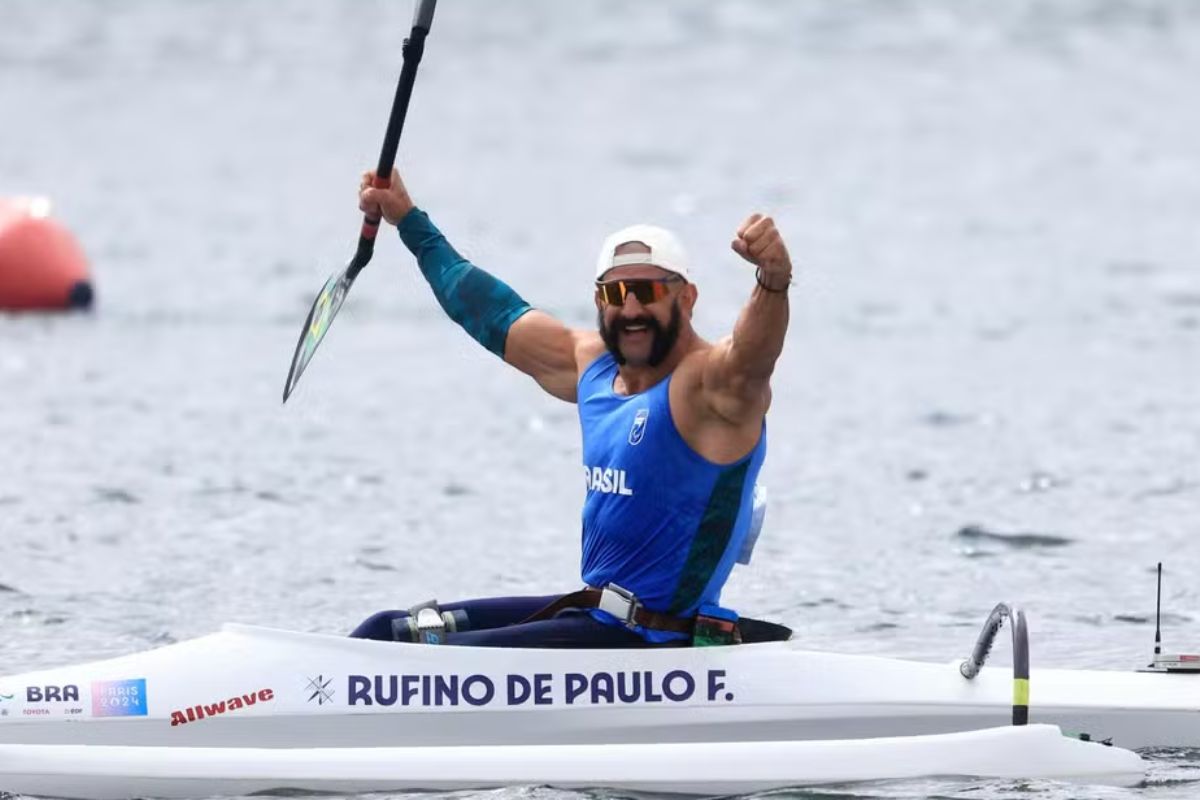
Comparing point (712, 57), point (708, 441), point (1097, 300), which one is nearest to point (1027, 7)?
point (712, 57)

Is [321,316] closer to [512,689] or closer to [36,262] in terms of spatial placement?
[512,689]

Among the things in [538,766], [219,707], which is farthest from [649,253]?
[219,707]

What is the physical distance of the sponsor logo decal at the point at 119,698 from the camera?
923cm

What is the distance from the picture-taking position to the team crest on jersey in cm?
927

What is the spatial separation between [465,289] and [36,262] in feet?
44.2

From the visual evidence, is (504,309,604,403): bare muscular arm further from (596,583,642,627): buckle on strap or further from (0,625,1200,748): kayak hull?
(0,625,1200,748): kayak hull

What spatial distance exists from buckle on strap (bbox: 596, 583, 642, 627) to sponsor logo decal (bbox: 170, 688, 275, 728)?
127 cm

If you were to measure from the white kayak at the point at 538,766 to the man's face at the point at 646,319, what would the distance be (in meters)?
1.45

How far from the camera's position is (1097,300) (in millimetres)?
24766

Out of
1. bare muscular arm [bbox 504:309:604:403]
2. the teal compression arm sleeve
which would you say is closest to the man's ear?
bare muscular arm [bbox 504:309:604:403]

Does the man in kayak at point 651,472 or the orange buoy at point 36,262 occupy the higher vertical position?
the orange buoy at point 36,262

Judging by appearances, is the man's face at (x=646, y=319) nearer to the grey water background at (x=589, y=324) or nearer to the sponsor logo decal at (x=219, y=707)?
the grey water background at (x=589, y=324)

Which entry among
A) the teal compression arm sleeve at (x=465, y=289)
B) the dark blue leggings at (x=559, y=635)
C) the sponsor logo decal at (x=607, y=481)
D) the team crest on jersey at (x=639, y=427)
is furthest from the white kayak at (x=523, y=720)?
the teal compression arm sleeve at (x=465, y=289)

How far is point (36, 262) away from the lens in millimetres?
22922
